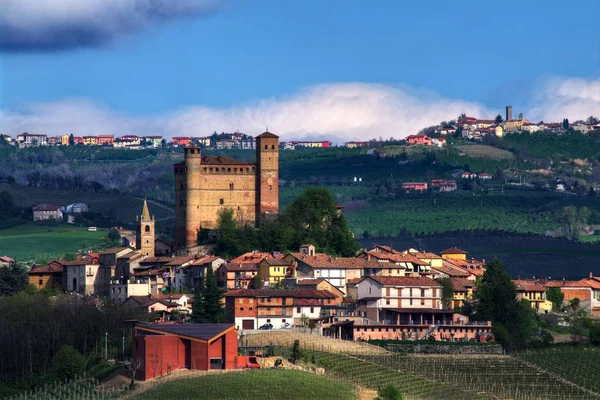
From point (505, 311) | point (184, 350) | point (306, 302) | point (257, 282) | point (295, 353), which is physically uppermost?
point (257, 282)

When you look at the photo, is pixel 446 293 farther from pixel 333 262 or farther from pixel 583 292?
pixel 583 292

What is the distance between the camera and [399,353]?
76.7 m

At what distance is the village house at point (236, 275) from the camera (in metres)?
89.2

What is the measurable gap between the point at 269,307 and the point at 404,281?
843cm

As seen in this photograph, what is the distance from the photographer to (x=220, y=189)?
99750 mm

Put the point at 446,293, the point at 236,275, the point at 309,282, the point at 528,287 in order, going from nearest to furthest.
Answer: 1. the point at 309,282
2. the point at 446,293
3. the point at 236,275
4. the point at 528,287

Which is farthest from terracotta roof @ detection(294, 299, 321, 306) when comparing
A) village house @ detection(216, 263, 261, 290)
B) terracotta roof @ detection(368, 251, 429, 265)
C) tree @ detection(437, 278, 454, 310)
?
terracotta roof @ detection(368, 251, 429, 265)

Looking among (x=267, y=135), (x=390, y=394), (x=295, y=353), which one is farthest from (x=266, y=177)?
(x=390, y=394)

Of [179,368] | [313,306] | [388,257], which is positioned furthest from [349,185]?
[179,368]

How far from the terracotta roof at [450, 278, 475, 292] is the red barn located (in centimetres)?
2686

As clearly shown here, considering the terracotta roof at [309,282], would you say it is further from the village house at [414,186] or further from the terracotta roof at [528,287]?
the village house at [414,186]

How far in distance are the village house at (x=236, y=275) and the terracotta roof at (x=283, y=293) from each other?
168 inches

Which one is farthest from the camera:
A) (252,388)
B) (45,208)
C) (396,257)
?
(45,208)

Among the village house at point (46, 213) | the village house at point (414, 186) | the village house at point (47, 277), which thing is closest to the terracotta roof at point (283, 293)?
the village house at point (47, 277)
